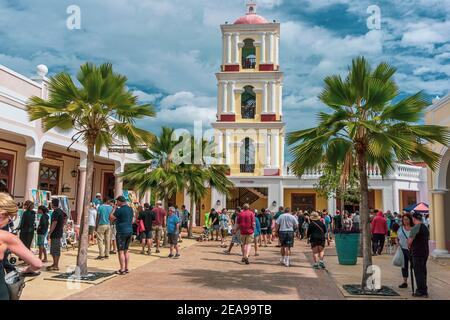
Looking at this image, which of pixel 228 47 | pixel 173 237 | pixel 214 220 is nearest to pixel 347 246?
pixel 173 237

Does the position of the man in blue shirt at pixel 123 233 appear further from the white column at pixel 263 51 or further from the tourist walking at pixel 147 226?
the white column at pixel 263 51

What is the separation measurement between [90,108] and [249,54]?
22.7 meters

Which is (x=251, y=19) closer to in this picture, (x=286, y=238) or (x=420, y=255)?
(x=286, y=238)

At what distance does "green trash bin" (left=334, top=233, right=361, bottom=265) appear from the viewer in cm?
1157

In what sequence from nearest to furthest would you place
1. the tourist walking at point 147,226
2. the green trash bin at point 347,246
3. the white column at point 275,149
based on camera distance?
the green trash bin at point 347,246 → the tourist walking at point 147,226 → the white column at point 275,149

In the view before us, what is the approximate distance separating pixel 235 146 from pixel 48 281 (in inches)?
817

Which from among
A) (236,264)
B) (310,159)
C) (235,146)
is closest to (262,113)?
(235,146)

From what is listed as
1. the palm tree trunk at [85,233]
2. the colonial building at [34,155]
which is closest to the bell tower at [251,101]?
the colonial building at [34,155]

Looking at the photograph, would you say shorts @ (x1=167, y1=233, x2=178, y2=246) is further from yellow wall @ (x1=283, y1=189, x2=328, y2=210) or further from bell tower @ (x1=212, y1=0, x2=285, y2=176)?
yellow wall @ (x1=283, y1=189, x2=328, y2=210)

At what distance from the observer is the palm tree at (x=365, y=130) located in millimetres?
7707

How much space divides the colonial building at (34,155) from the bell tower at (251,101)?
7.86 metres

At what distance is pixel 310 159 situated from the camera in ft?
Result: 26.9

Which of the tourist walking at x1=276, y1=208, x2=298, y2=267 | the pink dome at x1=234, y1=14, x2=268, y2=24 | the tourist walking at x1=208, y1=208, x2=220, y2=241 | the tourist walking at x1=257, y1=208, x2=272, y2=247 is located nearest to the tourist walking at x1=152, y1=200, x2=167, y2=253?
the tourist walking at x1=276, y1=208, x2=298, y2=267

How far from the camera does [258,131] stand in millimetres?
28250
